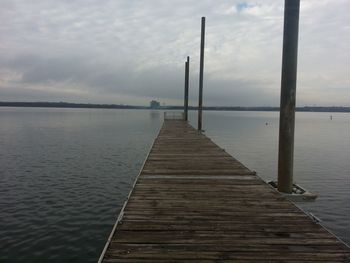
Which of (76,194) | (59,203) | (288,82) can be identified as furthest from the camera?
(76,194)

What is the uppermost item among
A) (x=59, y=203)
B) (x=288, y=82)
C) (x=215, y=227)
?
(x=288, y=82)

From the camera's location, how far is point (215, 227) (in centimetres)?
579

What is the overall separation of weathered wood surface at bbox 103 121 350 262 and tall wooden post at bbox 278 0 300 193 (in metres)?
0.98

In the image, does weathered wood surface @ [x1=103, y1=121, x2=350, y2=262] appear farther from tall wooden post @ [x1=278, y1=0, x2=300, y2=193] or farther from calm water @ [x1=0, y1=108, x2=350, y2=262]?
calm water @ [x1=0, y1=108, x2=350, y2=262]

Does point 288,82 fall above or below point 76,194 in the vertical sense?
above

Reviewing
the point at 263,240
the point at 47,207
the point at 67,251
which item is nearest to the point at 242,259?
the point at 263,240

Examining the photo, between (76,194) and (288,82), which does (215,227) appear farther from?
(76,194)

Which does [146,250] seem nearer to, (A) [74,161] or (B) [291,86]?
(B) [291,86]

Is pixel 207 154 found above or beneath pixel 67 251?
above

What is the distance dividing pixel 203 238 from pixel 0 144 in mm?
31248

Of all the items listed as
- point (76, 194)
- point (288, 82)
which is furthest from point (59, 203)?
point (288, 82)

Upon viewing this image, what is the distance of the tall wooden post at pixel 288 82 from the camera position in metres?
8.15

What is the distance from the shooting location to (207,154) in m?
15.1

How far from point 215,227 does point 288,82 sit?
435 cm
